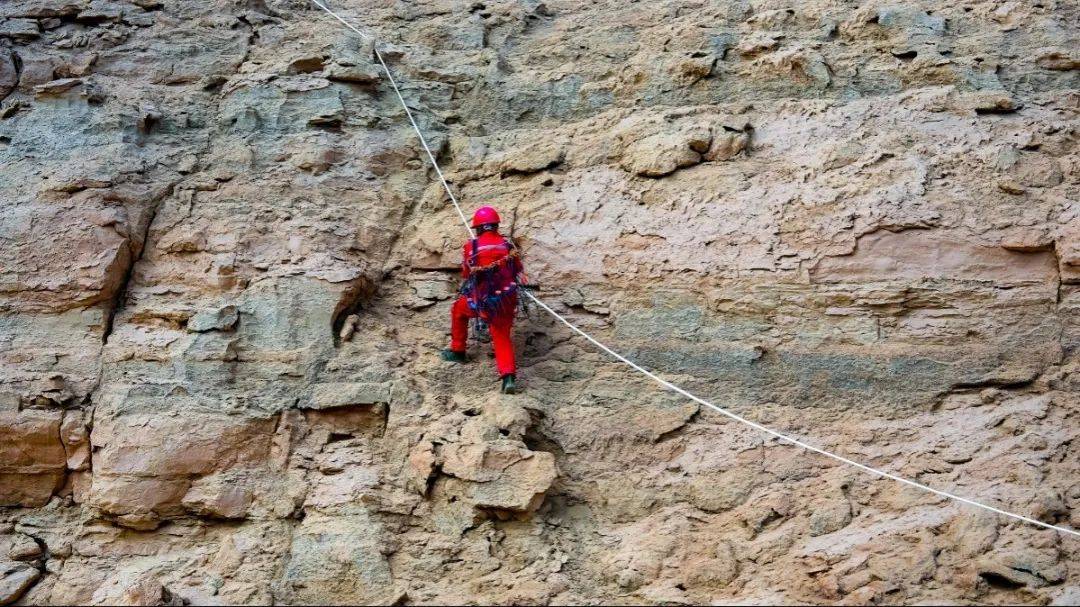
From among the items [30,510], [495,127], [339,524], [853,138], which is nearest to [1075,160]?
[853,138]

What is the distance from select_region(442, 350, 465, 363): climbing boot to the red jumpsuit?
0.02 meters

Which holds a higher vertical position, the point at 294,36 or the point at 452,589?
the point at 294,36

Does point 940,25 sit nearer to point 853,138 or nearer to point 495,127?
point 853,138

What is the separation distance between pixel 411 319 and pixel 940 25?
15.1ft

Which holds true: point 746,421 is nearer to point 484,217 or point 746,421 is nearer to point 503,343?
point 503,343

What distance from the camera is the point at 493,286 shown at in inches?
257

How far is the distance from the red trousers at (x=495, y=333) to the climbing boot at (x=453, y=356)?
22 mm

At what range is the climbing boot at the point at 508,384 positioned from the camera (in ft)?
21.0

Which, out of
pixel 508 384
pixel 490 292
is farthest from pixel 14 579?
pixel 490 292

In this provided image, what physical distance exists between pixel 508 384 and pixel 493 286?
0.65 meters

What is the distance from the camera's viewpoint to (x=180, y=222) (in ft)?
23.9

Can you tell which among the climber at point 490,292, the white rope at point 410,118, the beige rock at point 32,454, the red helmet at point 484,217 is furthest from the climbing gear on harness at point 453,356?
the beige rock at point 32,454

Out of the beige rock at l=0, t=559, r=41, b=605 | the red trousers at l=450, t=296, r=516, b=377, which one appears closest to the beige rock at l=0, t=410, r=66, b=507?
the beige rock at l=0, t=559, r=41, b=605

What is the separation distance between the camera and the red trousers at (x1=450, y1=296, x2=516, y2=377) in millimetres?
6434
